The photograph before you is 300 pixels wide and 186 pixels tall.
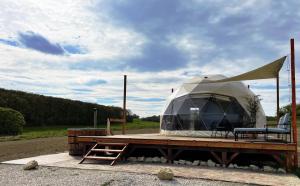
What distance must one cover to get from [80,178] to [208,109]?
241 inches

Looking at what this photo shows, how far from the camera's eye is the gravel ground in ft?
20.0

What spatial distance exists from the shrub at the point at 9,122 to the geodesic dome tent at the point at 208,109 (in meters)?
11.8

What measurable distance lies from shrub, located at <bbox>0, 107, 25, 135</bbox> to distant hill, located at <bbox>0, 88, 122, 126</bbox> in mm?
2692

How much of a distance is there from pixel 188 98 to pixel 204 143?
13.5 feet

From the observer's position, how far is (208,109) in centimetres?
1148

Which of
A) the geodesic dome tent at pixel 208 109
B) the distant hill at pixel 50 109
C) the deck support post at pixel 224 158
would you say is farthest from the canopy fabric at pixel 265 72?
the distant hill at pixel 50 109

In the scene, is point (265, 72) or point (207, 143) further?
point (265, 72)

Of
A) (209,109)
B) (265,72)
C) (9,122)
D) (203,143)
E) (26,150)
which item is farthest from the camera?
(9,122)

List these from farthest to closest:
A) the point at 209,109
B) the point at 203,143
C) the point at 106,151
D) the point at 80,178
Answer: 1. the point at 209,109
2. the point at 106,151
3. the point at 203,143
4. the point at 80,178

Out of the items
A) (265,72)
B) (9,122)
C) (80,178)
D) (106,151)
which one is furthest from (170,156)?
(9,122)

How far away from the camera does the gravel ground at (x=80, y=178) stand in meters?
6.09

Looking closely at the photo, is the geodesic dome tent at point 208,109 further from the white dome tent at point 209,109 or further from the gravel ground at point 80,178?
the gravel ground at point 80,178

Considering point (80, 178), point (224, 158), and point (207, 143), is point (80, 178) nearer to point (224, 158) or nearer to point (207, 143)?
point (207, 143)

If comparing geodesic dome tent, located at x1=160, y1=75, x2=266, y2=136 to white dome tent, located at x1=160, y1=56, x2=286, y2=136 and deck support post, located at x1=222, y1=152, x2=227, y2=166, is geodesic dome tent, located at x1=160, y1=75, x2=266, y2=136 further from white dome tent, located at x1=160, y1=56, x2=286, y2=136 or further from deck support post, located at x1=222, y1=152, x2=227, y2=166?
deck support post, located at x1=222, y1=152, x2=227, y2=166
